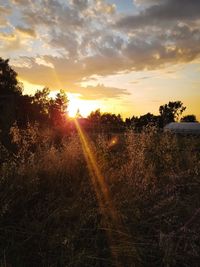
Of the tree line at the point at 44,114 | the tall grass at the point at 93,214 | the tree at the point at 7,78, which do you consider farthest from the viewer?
the tree at the point at 7,78

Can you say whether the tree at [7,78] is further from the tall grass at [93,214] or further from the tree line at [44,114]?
the tall grass at [93,214]

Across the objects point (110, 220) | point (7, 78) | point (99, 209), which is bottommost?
point (110, 220)

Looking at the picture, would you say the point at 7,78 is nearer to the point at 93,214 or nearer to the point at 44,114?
the point at 44,114

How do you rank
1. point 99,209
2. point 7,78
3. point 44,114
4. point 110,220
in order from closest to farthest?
point 110,220 < point 99,209 < point 44,114 < point 7,78

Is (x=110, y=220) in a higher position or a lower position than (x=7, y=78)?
lower

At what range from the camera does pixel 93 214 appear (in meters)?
4.68

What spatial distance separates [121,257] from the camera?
156 inches

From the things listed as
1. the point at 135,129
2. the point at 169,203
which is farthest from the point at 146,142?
the point at 169,203

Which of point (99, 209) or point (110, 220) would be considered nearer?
point (110, 220)

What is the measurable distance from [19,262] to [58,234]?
0.53m

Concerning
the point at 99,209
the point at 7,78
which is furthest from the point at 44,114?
the point at 99,209

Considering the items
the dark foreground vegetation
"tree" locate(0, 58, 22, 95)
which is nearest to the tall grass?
the dark foreground vegetation

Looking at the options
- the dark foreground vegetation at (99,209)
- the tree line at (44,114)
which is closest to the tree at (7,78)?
the tree line at (44,114)

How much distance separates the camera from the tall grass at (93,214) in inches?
157
